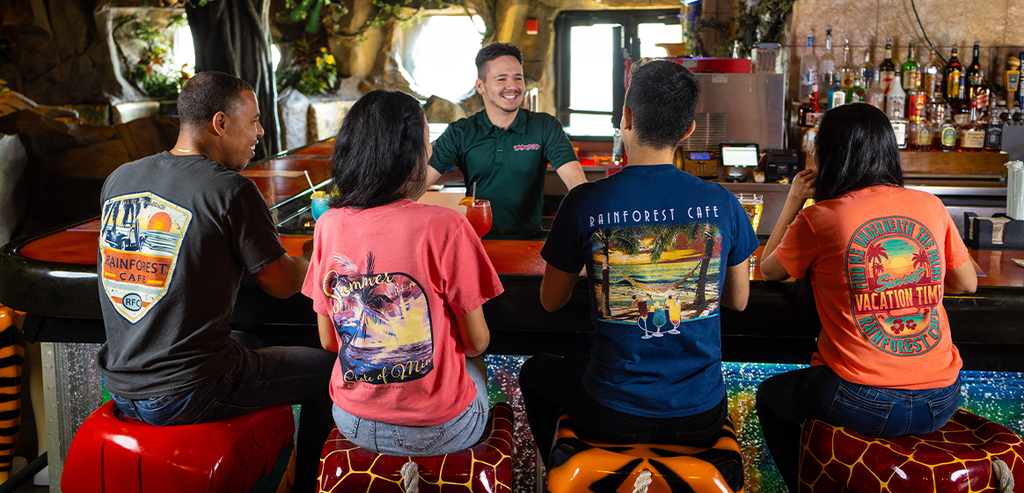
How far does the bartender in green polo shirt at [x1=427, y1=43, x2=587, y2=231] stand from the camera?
2592 millimetres

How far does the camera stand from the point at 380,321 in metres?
1.30

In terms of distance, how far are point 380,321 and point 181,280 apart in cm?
50

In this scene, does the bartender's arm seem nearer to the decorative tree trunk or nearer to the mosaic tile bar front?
the mosaic tile bar front

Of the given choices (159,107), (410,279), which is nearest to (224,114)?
(410,279)

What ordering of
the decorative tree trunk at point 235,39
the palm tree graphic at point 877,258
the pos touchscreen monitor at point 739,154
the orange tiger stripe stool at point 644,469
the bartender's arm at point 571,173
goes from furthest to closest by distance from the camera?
the decorative tree trunk at point 235,39 → the pos touchscreen monitor at point 739,154 → the bartender's arm at point 571,173 → the palm tree graphic at point 877,258 → the orange tiger stripe stool at point 644,469

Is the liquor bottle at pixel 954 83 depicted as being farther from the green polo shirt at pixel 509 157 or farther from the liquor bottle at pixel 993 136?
the green polo shirt at pixel 509 157

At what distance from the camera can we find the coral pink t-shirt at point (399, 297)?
128 cm

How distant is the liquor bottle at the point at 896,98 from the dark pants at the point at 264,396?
3876 millimetres

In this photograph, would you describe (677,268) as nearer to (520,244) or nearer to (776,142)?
(520,244)

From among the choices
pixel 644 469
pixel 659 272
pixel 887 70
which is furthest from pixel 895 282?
pixel 887 70

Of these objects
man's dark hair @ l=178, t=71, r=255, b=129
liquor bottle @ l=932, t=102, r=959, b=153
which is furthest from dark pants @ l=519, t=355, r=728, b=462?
liquor bottle @ l=932, t=102, r=959, b=153

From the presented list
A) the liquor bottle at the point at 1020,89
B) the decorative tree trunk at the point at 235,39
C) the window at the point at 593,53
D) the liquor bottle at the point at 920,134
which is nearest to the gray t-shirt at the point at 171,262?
the liquor bottle at the point at 920,134

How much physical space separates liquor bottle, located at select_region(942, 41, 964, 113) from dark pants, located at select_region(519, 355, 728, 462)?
3915mm

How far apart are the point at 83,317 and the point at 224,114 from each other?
0.67 meters
